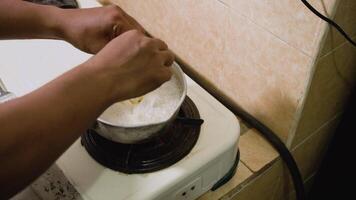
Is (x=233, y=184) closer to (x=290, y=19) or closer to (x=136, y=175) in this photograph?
(x=136, y=175)

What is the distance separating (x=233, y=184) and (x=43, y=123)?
45 cm

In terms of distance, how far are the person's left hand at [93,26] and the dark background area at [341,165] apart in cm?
57

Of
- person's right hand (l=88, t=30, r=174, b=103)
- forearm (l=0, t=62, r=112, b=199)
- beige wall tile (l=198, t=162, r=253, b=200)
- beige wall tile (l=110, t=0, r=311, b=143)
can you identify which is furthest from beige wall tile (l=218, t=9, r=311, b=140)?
forearm (l=0, t=62, r=112, b=199)

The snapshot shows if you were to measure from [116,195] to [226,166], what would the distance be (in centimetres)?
22

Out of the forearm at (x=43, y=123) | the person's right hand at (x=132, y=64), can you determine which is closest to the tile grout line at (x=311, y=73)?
the person's right hand at (x=132, y=64)

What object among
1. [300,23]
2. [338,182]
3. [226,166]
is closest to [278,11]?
[300,23]

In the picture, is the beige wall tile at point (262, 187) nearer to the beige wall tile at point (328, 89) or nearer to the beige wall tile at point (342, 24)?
the beige wall tile at point (328, 89)

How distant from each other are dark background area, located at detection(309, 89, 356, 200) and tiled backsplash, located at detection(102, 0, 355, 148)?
0.14 m

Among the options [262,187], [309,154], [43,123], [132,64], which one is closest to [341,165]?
[309,154]

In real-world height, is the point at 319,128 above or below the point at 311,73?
below

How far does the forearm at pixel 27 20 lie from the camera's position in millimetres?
643

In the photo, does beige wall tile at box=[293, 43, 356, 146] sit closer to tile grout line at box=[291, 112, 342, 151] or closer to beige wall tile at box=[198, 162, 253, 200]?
tile grout line at box=[291, 112, 342, 151]

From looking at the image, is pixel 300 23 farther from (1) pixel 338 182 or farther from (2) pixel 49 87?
(1) pixel 338 182

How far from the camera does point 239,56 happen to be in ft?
2.65
